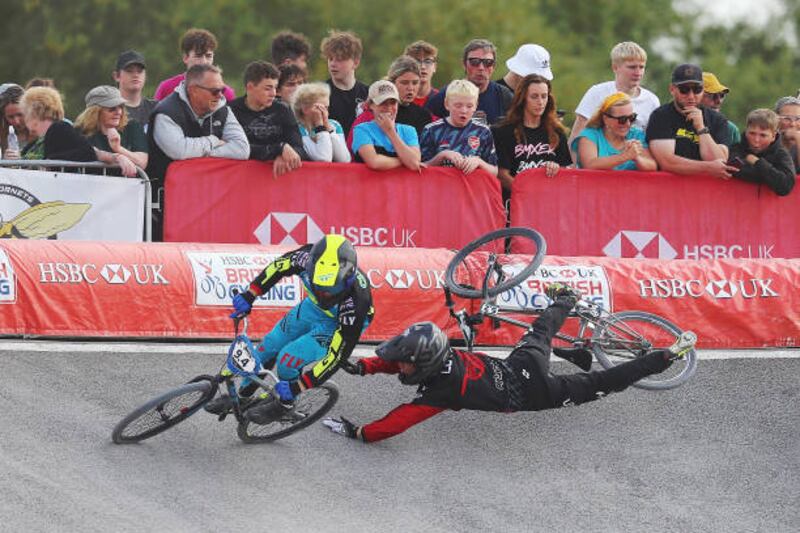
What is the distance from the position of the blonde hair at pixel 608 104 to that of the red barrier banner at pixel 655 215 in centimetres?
47

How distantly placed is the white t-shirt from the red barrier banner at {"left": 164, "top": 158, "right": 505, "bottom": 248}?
128 cm

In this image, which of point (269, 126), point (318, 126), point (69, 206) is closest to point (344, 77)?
point (318, 126)

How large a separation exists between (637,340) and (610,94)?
130 inches

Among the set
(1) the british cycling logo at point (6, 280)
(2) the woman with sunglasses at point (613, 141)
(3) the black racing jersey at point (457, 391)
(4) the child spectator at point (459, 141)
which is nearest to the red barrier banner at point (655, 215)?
(2) the woman with sunglasses at point (613, 141)

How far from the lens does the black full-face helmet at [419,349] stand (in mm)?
10969

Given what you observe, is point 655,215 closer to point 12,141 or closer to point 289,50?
point 289,50

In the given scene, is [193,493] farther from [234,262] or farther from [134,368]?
[234,262]

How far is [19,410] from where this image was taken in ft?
38.0

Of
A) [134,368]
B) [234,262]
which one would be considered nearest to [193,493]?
[134,368]

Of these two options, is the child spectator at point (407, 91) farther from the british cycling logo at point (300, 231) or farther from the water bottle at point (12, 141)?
the water bottle at point (12, 141)

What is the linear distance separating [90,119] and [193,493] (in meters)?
4.34

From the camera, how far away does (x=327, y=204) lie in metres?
14.1

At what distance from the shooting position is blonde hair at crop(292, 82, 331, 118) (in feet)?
45.1

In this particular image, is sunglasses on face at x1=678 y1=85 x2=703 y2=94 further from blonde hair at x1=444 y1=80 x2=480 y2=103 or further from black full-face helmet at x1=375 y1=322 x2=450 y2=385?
black full-face helmet at x1=375 y1=322 x2=450 y2=385
